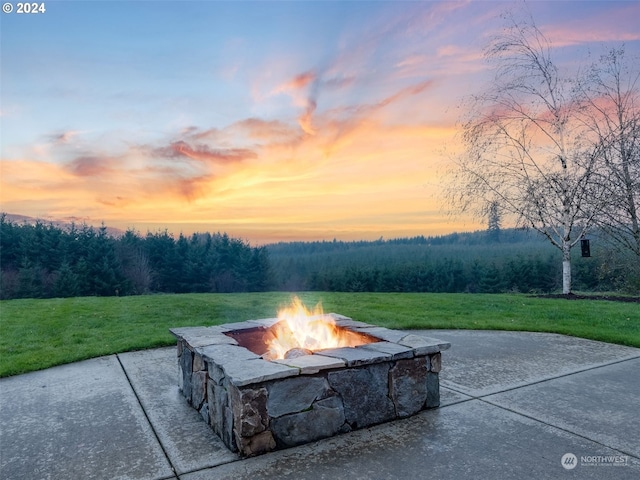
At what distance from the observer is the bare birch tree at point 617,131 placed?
11.4 metres

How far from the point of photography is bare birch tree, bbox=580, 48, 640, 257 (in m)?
11.4

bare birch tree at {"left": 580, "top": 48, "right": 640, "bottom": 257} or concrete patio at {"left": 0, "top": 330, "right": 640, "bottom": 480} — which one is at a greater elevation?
bare birch tree at {"left": 580, "top": 48, "right": 640, "bottom": 257}

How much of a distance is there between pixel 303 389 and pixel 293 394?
0.08 m

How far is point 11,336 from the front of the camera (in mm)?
6371

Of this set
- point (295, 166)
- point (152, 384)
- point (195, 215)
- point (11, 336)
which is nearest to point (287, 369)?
point (152, 384)

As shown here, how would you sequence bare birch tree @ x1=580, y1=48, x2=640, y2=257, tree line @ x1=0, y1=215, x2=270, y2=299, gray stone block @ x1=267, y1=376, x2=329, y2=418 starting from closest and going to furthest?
gray stone block @ x1=267, y1=376, x2=329, y2=418 < bare birch tree @ x1=580, y1=48, x2=640, y2=257 < tree line @ x1=0, y1=215, x2=270, y2=299

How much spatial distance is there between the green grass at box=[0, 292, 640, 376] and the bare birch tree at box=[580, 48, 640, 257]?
3.59 m

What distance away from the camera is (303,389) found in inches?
110

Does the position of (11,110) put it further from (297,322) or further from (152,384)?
(297,322)

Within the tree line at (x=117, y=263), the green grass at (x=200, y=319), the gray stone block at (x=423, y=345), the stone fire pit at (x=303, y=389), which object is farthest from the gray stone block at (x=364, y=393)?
the tree line at (x=117, y=263)

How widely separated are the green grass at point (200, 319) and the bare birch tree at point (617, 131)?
3587 mm

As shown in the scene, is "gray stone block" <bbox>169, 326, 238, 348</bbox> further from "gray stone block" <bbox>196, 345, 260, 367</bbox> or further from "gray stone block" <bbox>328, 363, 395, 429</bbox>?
"gray stone block" <bbox>328, 363, 395, 429</bbox>

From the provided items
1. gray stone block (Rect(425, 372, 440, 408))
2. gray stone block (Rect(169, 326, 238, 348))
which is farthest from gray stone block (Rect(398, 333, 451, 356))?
gray stone block (Rect(169, 326, 238, 348))

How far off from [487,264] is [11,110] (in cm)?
3155
